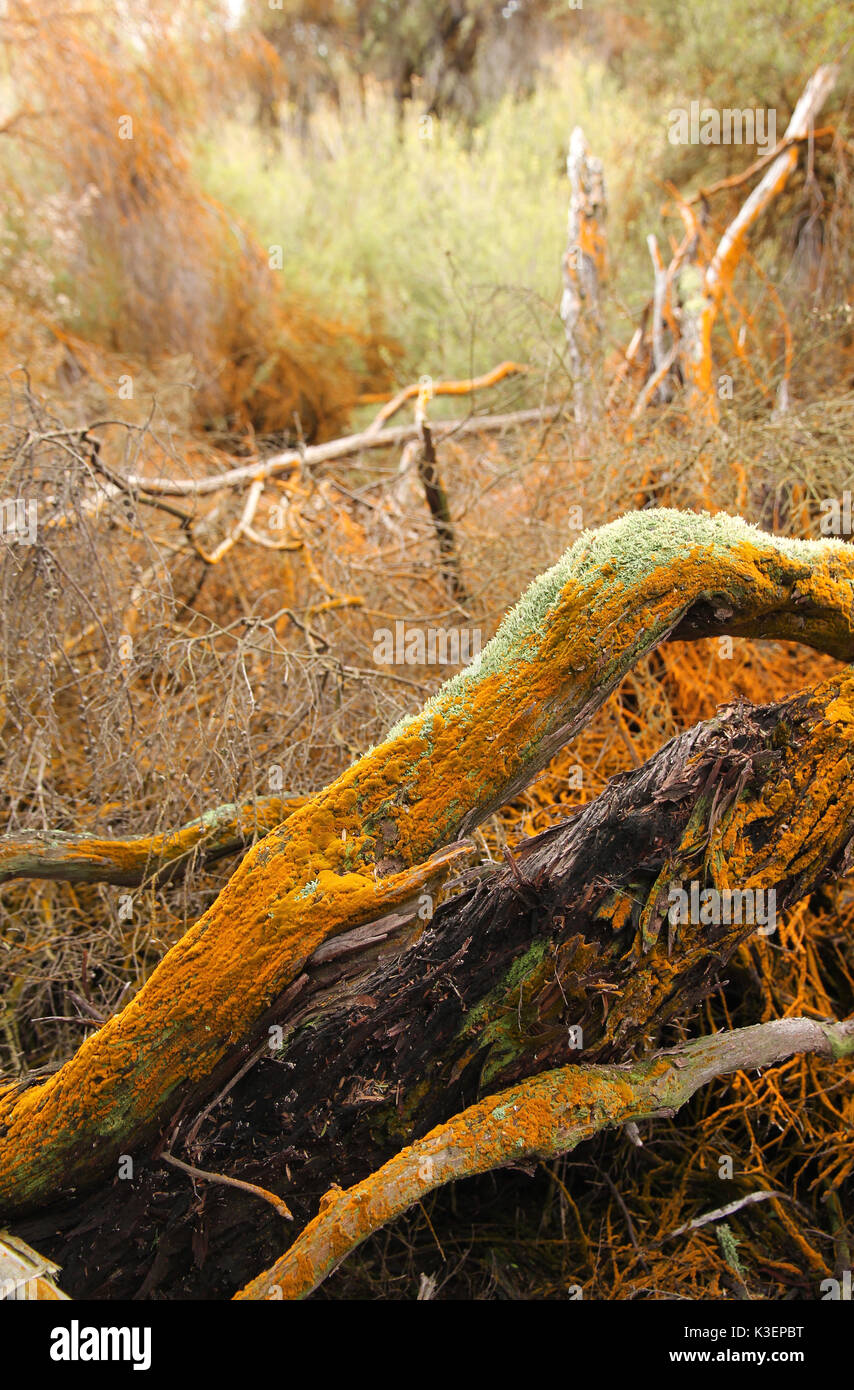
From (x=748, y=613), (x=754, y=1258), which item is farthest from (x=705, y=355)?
(x=754, y=1258)

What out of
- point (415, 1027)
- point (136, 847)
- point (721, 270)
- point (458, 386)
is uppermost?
point (721, 270)

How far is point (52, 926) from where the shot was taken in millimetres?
3258

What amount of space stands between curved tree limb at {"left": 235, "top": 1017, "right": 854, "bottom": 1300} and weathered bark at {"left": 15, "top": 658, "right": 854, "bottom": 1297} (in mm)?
104

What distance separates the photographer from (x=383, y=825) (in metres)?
2.33

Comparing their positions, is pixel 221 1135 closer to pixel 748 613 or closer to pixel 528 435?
pixel 748 613

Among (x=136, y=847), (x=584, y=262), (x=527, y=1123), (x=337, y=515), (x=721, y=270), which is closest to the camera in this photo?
(x=527, y=1123)

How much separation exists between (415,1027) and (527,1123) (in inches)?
12.8

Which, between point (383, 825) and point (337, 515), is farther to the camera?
point (337, 515)

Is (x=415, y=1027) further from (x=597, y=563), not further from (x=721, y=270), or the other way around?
(x=721, y=270)

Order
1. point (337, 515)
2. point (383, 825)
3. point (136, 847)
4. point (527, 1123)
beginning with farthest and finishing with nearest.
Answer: point (337, 515) < point (136, 847) < point (383, 825) < point (527, 1123)

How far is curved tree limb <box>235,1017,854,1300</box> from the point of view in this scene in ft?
6.57

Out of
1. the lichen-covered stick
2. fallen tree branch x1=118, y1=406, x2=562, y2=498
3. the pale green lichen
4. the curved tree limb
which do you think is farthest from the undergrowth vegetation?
the pale green lichen

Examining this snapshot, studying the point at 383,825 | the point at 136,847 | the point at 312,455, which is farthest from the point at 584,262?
the point at 383,825

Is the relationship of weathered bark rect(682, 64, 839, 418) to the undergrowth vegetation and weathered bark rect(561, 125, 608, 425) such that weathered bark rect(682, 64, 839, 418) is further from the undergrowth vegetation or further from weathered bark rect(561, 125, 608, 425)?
weathered bark rect(561, 125, 608, 425)
